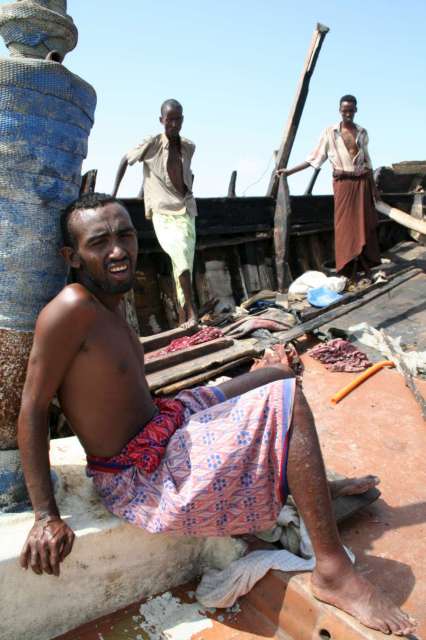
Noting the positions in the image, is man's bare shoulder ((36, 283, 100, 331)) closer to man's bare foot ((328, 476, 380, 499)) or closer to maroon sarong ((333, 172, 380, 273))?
man's bare foot ((328, 476, 380, 499))

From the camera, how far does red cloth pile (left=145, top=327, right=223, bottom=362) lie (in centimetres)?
495

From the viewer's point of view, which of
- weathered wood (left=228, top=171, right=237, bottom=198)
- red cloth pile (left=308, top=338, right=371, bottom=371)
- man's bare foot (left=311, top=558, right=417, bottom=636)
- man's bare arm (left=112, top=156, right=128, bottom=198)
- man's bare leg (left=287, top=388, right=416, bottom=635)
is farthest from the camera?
weathered wood (left=228, top=171, right=237, bottom=198)

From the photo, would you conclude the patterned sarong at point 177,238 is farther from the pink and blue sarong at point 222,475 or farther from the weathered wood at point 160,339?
the pink and blue sarong at point 222,475

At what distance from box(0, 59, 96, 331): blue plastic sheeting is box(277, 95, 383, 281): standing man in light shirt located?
5765 mm

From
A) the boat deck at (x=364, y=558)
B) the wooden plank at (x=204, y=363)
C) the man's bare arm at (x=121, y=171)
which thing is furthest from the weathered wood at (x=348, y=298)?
the man's bare arm at (x=121, y=171)

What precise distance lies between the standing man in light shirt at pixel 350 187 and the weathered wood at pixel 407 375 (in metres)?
2.42

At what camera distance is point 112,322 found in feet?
6.23

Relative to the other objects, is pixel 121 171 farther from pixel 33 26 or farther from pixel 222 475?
pixel 222 475

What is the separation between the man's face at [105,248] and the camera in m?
1.82

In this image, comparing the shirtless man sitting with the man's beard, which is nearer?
the shirtless man sitting

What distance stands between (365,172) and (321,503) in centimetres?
639

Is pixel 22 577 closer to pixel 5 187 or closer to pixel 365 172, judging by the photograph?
pixel 5 187

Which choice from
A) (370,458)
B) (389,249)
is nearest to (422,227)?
(389,249)

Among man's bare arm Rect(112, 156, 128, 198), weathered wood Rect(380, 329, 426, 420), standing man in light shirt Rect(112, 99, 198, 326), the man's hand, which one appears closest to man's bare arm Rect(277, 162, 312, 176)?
standing man in light shirt Rect(112, 99, 198, 326)
